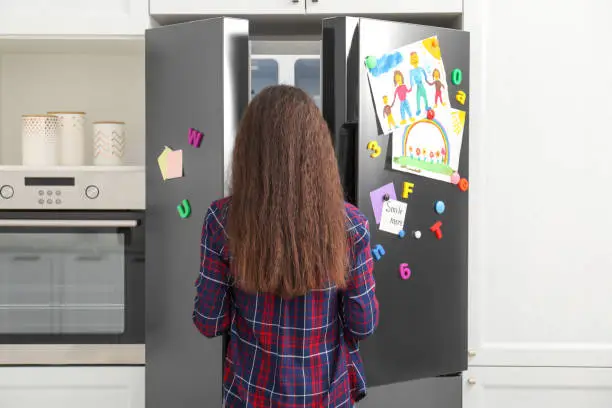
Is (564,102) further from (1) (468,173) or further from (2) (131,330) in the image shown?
(2) (131,330)

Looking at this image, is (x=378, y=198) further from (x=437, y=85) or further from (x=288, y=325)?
(x=288, y=325)

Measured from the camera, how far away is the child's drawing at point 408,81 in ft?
5.98

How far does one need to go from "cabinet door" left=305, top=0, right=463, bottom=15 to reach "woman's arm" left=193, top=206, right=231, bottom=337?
0.88 metres

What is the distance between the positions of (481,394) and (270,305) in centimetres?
96

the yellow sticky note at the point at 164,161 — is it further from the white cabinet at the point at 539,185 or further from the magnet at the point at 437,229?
the white cabinet at the point at 539,185

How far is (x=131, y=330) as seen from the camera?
2.19 m

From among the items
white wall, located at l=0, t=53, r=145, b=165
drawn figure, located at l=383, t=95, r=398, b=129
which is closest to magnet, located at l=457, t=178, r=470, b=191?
drawn figure, located at l=383, t=95, r=398, b=129

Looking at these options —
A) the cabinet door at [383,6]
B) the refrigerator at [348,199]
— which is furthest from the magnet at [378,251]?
the cabinet door at [383,6]

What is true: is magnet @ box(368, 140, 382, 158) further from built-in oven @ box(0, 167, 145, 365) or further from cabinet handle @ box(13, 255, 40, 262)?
cabinet handle @ box(13, 255, 40, 262)

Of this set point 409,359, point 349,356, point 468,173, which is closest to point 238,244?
point 349,356

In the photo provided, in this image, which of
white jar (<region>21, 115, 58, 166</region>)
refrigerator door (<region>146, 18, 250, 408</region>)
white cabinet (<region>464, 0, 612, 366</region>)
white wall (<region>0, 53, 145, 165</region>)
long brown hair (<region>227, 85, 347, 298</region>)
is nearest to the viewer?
long brown hair (<region>227, 85, 347, 298</region>)

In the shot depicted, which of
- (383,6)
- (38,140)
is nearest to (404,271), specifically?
(383,6)

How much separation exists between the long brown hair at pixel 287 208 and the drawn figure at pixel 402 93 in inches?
18.6

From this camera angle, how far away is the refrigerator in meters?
1.80
